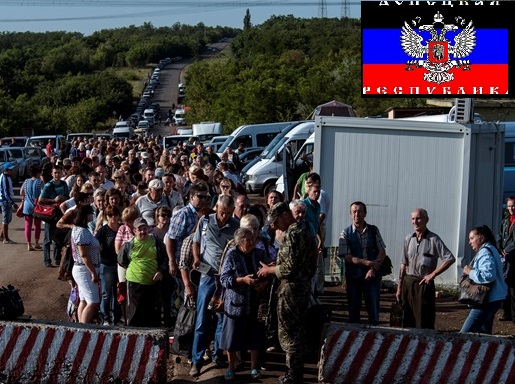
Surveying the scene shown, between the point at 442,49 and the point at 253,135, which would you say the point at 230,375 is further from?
the point at 253,135

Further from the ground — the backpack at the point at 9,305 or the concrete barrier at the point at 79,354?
the backpack at the point at 9,305

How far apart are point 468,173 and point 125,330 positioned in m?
6.88

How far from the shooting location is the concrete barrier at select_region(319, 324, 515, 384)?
899 cm

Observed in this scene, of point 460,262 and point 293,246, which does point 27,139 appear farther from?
point 293,246

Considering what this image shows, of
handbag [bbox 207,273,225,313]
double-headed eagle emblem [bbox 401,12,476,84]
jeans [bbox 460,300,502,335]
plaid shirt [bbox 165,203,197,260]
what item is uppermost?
double-headed eagle emblem [bbox 401,12,476,84]

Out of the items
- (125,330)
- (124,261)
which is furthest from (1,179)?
(125,330)

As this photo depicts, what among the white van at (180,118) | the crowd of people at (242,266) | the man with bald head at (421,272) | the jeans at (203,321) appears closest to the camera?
the crowd of people at (242,266)

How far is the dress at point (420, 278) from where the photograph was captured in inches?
415

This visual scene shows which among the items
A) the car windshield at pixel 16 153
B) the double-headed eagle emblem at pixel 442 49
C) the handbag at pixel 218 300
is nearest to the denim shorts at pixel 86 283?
the handbag at pixel 218 300

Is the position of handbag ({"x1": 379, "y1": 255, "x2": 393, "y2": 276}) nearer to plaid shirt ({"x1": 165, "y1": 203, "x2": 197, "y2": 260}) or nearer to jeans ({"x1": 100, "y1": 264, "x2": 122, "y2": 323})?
plaid shirt ({"x1": 165, "y1": 203, "x2": 197, "y2": 260})

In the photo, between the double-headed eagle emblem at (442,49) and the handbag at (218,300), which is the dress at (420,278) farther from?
the double-headed eagle emblem at (442,49)

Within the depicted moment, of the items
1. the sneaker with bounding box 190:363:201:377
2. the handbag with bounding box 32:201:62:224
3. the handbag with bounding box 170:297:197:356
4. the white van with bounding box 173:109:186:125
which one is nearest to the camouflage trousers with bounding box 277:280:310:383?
the sneaker with bounding box 190:363:201:377

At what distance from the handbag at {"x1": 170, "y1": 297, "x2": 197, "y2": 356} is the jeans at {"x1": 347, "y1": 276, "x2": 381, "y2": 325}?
6.82ft

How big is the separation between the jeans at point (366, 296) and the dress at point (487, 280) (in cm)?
156
